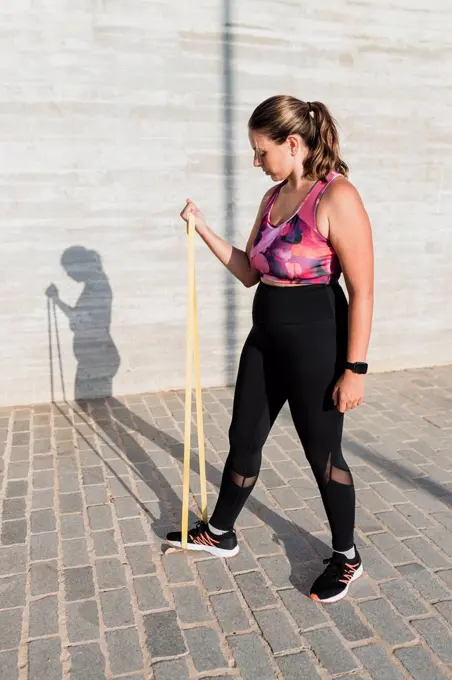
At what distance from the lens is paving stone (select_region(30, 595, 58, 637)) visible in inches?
101

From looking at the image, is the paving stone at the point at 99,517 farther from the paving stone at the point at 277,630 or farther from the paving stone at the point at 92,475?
the paving stone at the point at 277,630

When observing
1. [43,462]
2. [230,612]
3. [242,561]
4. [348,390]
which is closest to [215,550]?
[242,561]

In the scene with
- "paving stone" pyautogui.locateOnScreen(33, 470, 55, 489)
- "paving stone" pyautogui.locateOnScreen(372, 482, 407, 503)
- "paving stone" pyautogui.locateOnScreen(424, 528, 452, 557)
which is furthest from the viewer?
"paving stone" pyautogui.locateOnScreen(33, 470, 55, 489)

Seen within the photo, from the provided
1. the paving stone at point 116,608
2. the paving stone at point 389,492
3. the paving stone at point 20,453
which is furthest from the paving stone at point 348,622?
the paving stone at point 20,453

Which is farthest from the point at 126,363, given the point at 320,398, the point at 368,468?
the point at 320,398

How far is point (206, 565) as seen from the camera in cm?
302

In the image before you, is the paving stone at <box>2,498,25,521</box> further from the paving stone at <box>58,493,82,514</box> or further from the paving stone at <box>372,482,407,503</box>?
the paving stone at <box>372,482,407,503</box>

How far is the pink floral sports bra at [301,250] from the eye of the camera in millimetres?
2447

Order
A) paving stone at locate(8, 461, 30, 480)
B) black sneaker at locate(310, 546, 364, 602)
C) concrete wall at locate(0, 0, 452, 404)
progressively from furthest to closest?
concrete wall at locate(0, 0, 452, 404)
paving stone at locate(8, 461, 30, 480)
black sneaker at locate(310, 546, 364, 602)

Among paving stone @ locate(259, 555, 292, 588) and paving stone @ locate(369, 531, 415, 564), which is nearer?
paving stone @ locate(259, 555, 292, 588)

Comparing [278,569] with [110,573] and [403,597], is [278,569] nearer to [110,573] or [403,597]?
[403,597]

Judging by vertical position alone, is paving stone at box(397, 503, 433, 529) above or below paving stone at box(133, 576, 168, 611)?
below

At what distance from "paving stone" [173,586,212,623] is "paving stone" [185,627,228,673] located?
2.7 inches

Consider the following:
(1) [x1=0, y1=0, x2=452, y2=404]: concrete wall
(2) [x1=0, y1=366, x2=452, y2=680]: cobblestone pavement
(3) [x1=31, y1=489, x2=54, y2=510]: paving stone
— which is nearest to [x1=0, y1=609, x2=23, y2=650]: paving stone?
(2) [x1=0, y1=366, x2=452, y2=680]: cobblestone pavement
